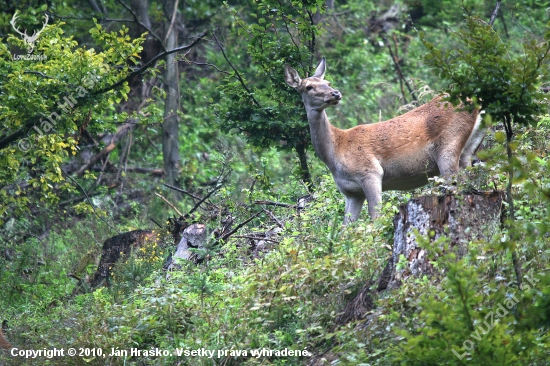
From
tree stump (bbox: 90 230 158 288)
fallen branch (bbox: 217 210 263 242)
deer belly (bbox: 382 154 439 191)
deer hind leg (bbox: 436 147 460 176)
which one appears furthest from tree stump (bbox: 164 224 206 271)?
deer hind leg (bbox: 436 147 460 176)

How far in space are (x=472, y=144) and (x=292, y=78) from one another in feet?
8.66

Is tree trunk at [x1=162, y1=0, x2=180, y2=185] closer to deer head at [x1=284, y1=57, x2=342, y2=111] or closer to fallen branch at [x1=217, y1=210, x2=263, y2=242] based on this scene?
fallen branch at [x1=217, y1=210, x2=263, y2=242]

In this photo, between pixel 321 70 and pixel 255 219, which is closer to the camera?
pixel 321 70

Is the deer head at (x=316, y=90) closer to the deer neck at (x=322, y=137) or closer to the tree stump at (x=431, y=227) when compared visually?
the deer neck at (x=322, y=137)

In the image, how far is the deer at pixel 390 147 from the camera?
9930 millimetres

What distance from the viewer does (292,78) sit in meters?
11.3

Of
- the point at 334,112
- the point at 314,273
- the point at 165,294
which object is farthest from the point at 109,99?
the point at 334,112

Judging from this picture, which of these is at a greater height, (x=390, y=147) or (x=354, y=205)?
(x=390, y=147)

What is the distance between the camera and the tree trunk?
18.8m

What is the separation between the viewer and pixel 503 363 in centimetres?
517

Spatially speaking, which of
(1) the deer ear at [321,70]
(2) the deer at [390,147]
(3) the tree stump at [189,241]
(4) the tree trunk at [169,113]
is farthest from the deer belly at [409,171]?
(4) the tree trunk at [169,113]

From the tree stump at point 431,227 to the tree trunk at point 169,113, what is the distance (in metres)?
11.5

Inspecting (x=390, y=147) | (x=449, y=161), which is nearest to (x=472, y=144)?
(x=449, y=161)

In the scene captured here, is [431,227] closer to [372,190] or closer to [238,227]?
[372,190]
